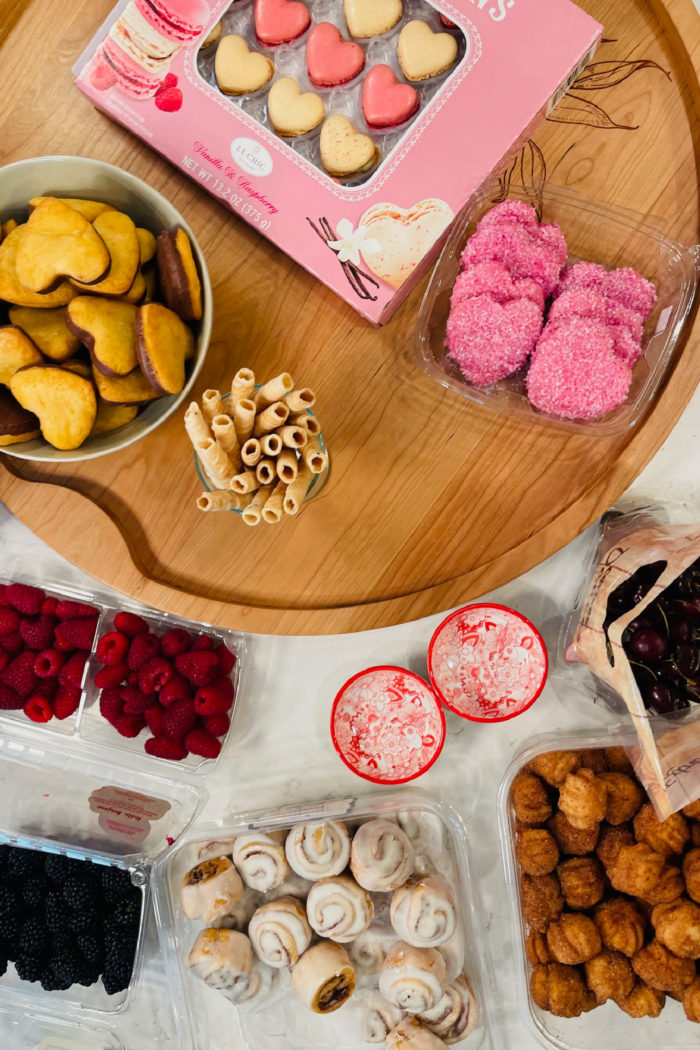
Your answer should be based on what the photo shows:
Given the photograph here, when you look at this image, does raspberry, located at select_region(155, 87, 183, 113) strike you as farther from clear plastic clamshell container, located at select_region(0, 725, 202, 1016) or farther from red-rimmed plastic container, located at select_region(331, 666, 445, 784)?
clear plastic clamshell container, located at select_region(0, 725, 202, 1016)

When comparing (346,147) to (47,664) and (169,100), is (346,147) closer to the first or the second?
(169,100)

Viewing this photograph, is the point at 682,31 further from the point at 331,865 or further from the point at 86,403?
the point at 331,865

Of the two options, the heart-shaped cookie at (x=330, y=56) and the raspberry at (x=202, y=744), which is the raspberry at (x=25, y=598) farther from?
the heart-shaped cookie at (x=330, y=56)

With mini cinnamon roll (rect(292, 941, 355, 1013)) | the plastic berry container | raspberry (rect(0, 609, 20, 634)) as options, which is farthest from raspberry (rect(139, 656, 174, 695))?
the plastic berry container

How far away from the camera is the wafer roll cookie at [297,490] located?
925 millimetres

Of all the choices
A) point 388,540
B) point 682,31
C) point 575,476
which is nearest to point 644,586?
point 575,476

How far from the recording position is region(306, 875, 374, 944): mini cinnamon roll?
1237 mm

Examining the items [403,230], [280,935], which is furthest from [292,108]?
[280,935]

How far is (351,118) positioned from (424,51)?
114mm

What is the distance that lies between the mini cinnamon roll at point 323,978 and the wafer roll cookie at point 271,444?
819 millimetres

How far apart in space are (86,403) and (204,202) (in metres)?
0.38

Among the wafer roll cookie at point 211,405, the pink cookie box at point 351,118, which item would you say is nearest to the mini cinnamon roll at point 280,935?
the wafer roll cookie at point 211,405

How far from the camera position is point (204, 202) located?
3.60 feet

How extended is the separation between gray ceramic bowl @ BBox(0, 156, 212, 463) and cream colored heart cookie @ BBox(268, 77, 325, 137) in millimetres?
183
